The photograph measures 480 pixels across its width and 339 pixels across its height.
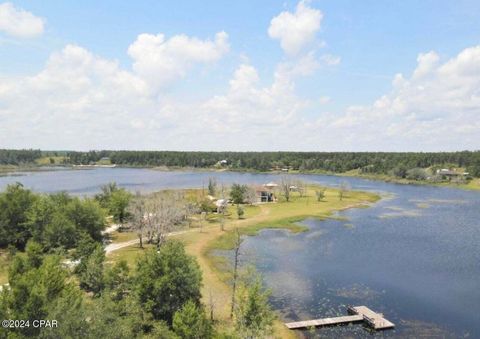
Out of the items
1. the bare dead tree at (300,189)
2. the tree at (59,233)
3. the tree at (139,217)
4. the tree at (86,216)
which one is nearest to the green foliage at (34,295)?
the tree at (59,233)

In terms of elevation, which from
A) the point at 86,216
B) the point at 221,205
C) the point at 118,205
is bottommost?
the point at 221,205

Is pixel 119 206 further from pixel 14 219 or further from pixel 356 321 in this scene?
pixel 356 321

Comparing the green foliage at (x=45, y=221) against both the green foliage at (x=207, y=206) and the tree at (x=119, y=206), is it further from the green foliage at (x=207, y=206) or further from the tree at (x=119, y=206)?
the green foliage at (x=207, y=206)

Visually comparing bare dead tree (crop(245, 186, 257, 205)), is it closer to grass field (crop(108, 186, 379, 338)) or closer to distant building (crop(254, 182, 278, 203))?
distant building (crop(254, 182, 278, 203))

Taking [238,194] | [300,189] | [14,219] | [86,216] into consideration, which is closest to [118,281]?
[86,216]

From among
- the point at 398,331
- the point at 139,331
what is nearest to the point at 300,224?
the point at 398,331

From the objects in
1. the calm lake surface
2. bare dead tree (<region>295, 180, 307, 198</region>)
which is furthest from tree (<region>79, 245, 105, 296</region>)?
bare dead tree (<region>295, 180, 307, 198</region>)
